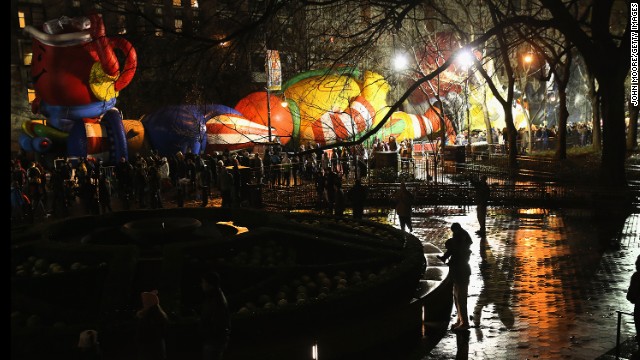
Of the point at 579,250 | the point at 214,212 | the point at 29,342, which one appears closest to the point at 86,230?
the point at 214,212

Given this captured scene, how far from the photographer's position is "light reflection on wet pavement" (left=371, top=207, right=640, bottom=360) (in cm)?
808

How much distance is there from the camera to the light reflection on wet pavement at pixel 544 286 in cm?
808

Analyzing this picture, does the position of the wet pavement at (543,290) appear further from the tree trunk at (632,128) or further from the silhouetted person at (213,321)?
the tree trunk at (632,128)

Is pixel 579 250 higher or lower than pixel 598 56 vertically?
lower

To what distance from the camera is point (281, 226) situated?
1105 cm

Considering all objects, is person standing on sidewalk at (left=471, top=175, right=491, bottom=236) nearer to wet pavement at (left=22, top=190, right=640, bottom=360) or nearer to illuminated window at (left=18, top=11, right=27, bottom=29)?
wet pavement at (left=22, top=190, right=640, bottom=360)

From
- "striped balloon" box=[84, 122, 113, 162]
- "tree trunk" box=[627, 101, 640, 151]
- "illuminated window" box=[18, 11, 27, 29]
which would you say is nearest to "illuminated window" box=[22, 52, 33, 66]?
"illuminated window" box=[18, 11, 27, 29]

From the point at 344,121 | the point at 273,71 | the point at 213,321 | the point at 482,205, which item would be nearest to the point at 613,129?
the point at 482,205

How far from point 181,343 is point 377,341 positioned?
2.46 m

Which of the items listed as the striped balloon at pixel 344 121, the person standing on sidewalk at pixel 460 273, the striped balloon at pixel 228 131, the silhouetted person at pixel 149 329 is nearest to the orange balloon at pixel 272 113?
the striped balloon at pixel 228 131

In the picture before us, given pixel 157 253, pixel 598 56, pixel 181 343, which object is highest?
pixel 598 56

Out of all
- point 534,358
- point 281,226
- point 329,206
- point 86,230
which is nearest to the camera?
point 534,358

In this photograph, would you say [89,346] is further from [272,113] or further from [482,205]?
[272,113]

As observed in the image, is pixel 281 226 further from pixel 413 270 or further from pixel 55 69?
pixel 55 69
